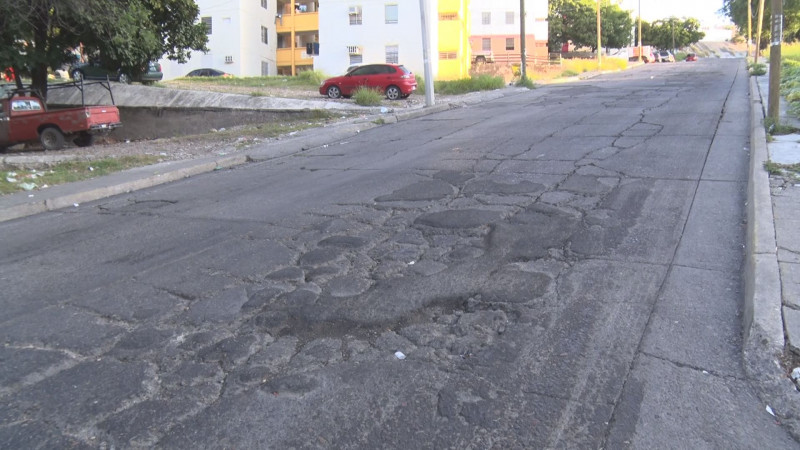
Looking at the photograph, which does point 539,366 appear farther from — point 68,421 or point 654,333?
point 68,421

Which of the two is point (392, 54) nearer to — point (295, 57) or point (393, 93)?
point (295, 57)

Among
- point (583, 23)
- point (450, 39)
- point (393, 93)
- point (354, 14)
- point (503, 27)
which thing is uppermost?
point (583, 23)

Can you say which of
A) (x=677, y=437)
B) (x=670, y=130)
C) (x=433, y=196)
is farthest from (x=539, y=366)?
(x=670, y=130)

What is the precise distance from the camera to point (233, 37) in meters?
48.8

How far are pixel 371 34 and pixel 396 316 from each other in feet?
128

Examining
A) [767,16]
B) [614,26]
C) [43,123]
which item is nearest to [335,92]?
[43,123]

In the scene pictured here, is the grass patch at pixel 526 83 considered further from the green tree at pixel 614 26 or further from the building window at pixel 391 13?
the green tree at pixel 614 26

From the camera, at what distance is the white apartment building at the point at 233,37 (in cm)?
4844

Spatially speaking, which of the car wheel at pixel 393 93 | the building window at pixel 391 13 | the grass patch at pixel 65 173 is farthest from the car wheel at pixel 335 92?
the building window at pixel 391 13

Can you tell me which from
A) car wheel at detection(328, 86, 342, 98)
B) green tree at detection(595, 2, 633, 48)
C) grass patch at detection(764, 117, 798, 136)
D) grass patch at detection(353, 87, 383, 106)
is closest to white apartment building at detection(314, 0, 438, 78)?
car wheel at detection(328, 86, 342, 98)

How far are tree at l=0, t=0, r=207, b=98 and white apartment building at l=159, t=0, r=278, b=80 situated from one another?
26473 mm

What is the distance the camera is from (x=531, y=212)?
678cm

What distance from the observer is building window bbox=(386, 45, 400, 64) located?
4066 centimetres

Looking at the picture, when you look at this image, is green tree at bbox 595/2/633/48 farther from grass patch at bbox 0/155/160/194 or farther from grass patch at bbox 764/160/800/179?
grass patch at bbox 764/160/800/179
